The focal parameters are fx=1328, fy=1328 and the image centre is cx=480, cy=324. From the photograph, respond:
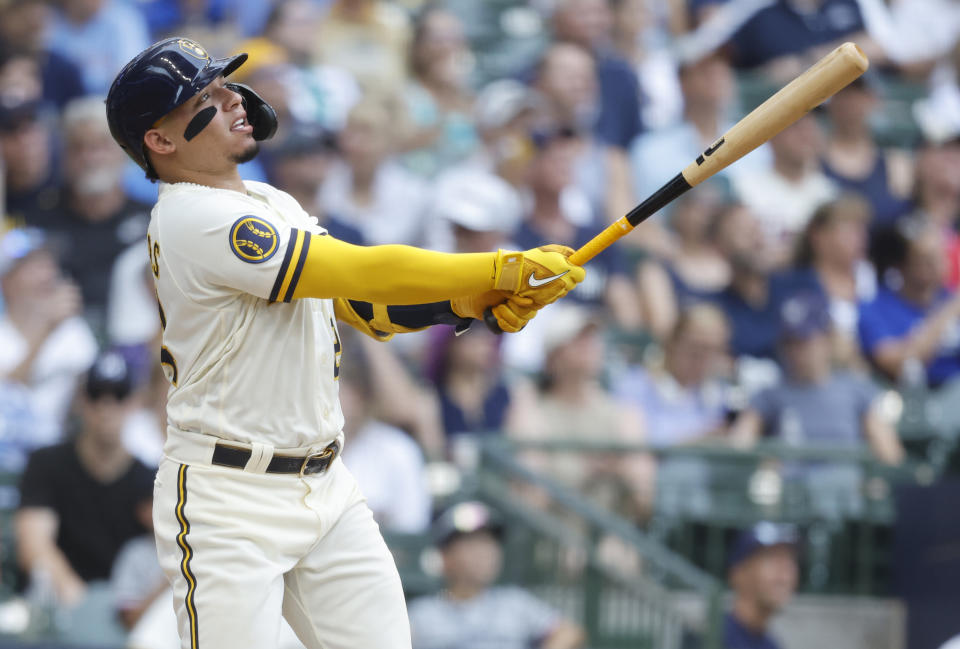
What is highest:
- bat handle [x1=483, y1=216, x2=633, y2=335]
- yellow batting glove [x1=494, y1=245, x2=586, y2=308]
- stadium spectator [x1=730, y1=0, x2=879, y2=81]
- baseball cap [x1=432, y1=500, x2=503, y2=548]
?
stadium spectator [x1=730, y1=0, x2=879, y2=81]

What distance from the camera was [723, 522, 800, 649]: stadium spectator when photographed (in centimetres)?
565

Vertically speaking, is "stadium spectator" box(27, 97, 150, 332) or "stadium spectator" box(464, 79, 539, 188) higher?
"stadium spectator" box(464, 79, 539, 188)

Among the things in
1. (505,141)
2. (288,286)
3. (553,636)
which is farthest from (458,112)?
(288,286)

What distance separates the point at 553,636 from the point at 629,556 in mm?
559

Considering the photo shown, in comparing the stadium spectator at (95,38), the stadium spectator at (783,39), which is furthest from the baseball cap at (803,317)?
the stadium spectator at (95,38)

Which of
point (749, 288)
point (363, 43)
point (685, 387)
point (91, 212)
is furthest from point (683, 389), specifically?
point (91, 212)

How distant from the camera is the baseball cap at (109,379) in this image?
528 centimetres

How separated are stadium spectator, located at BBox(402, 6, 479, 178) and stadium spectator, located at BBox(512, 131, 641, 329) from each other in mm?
602

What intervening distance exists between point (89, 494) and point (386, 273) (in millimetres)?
2973

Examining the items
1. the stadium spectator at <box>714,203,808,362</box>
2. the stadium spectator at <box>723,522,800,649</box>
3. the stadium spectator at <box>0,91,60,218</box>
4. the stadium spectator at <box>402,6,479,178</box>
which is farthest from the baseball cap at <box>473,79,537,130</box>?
the stadium spectator at <box>723,522,800,649</box>

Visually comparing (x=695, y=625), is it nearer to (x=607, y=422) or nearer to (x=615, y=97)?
(x=607, y=422)

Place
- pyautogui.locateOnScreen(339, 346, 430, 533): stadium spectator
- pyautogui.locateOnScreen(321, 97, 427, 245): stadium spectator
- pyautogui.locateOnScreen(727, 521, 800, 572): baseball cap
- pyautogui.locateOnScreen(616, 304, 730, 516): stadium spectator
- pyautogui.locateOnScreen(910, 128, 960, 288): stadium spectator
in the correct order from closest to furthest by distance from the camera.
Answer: pyautogui.locateOnScreen(339, 346, 430, 533): stadium spectator, pyautogui.locateOnScreen(727, 521, 800, 572): baseball cap, pyautogui.locateOnScreen(616, 304, 730, 516): stadium spectator, pyautogui.locateOnScreen(321, 97, 427, 245): stadium spectator, pyautogui.locateOnScreen(910, 128, 960, 288): stadium spectator

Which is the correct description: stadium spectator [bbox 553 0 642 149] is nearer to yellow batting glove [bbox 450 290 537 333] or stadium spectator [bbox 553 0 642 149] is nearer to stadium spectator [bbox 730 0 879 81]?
stadium spectator [bbox 730 0 879 81]

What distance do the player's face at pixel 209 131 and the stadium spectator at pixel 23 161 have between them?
383 cm
